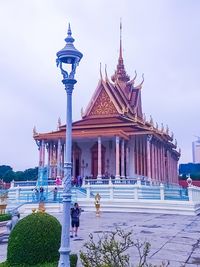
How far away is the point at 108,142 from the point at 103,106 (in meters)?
4.34

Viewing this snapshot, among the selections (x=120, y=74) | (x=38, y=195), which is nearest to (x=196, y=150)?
(x=120, y=74)

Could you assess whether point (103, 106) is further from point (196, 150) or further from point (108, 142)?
point (196, 150)

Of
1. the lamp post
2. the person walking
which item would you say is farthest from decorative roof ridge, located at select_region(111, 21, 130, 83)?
the lamp post

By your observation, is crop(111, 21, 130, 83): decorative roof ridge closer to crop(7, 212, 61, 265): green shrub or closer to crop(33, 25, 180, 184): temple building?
crop(33, 25, 180, 184): temple building

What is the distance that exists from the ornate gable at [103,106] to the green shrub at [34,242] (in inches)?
1113

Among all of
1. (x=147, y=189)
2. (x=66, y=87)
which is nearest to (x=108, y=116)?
(x=147, y=189)

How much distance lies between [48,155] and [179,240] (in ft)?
79.7

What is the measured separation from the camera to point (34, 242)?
671cm

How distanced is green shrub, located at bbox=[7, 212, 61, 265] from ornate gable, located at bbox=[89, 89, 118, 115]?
92.7ft

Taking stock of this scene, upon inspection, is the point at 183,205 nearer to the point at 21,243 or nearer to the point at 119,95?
the point at 21,243

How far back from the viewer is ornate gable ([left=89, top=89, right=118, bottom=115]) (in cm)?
3525

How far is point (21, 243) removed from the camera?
6.73 m

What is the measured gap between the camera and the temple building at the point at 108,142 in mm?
30516

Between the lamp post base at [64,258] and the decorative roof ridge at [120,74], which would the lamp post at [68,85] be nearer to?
the lamp post base at [64,258]
